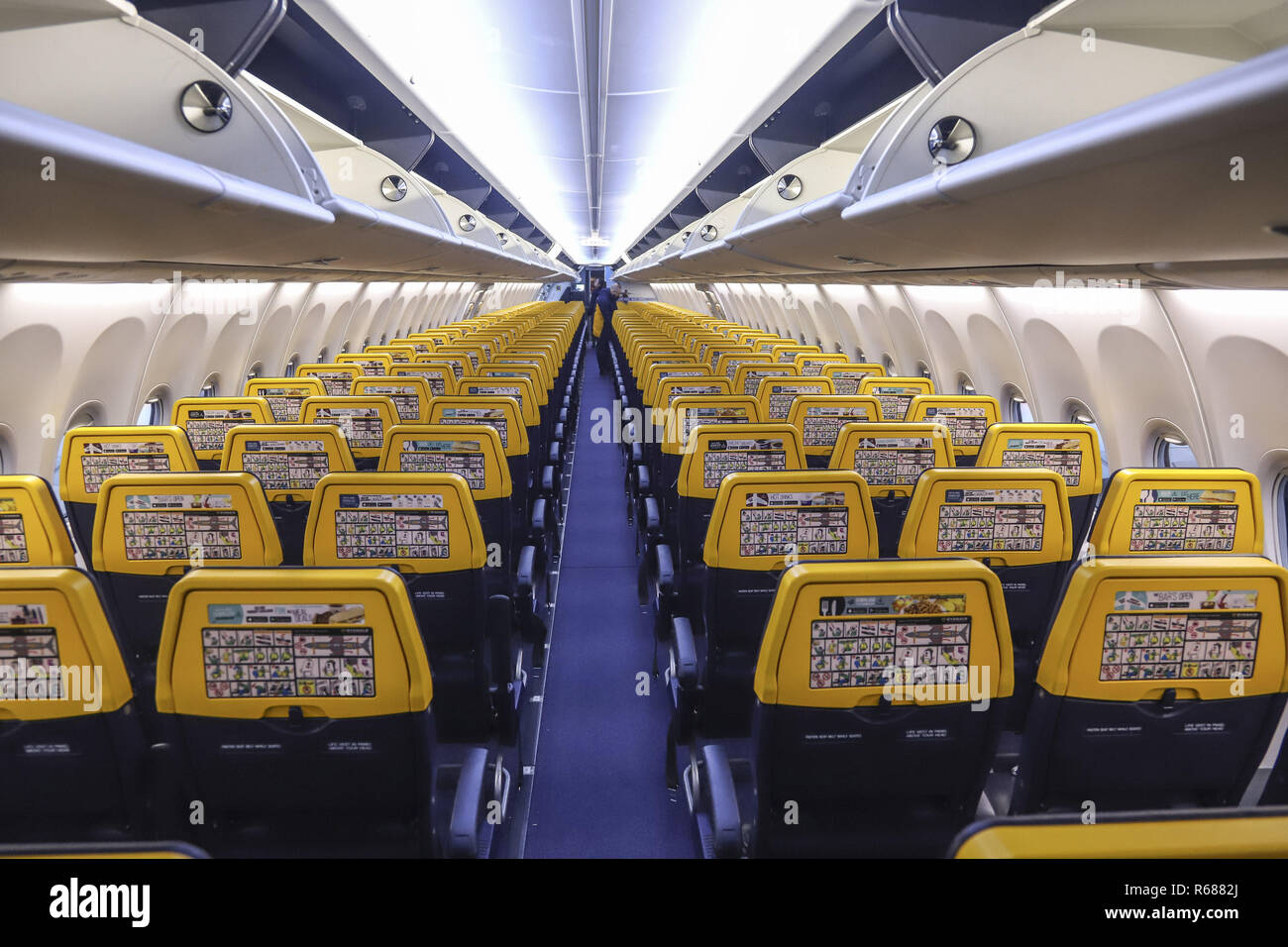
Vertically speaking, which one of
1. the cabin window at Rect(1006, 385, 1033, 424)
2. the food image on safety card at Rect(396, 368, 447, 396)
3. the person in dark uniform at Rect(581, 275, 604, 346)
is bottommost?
the cabin window at Rect(1006, 385, 1033, 424)

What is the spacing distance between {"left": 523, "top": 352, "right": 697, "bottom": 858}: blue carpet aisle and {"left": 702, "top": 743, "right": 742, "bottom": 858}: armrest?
0.97 metres

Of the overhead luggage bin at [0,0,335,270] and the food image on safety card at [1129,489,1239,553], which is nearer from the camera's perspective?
the overhead luggage bin at [0,0,335,270]

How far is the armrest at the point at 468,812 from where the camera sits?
6.95ft

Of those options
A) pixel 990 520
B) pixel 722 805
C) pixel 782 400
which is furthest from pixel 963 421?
pixel 722 805

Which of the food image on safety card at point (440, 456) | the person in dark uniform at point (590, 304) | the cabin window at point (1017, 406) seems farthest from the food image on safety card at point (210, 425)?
the person in dark uniform at point (590, 304)

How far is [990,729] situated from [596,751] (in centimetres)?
233

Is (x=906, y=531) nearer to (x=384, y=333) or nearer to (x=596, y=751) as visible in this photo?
(x=596, y=751)

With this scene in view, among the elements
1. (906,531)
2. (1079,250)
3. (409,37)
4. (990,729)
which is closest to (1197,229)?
(1079,250)

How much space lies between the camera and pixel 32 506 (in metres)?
2.85

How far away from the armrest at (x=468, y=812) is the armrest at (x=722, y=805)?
663 millimetres

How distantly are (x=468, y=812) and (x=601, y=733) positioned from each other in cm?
198

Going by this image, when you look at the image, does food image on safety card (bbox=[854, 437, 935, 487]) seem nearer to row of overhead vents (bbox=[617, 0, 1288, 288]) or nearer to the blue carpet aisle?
row of overhead vents (bbox=[617, 0, 1288, 288])

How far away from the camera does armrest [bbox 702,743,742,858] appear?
2119mm

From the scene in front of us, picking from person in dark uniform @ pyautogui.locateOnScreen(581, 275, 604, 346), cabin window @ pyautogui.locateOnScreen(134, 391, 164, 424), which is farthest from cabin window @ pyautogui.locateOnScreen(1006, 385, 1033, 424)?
person in dark uniform @ pyautogui.locateOnScreen(581, 275, 604, 346)
